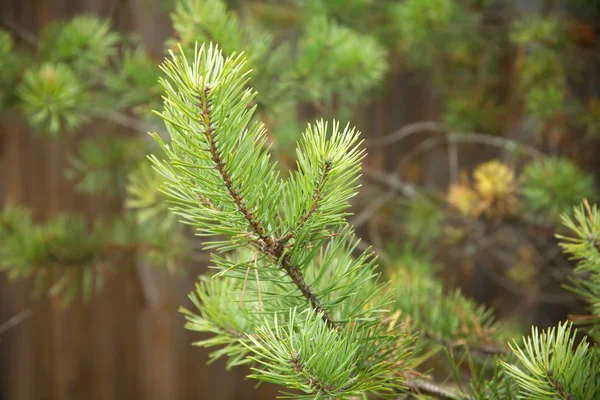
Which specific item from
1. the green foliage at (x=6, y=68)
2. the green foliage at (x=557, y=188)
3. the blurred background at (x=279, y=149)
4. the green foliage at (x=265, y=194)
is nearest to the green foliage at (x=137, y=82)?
the blurred background at (x=279, y=149)

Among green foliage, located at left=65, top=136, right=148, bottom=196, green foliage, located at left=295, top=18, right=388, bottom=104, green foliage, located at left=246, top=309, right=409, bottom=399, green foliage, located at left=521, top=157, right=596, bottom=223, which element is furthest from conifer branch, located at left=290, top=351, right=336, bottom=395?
green foliage, located at left=65, top=136, right=148, bottom=196

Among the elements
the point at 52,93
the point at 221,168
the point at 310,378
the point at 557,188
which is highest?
the point at 52,93

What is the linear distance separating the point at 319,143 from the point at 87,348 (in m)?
1.31

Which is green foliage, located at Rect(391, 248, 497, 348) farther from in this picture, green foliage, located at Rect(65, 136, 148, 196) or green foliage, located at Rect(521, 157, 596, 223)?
green foliage, located at Rect(65, 136, 148, 196)

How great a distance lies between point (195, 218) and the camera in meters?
0.28

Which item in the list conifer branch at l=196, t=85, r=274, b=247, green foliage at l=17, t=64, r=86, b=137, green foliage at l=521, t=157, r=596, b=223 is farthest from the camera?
green foliage at l=521, t=157, r=596, b=223

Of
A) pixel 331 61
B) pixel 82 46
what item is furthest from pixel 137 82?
pixel 331 61

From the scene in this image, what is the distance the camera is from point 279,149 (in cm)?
83

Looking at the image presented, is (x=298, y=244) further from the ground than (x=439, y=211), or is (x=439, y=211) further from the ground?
(x=439, y=211)

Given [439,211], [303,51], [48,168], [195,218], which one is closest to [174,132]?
[195,218]

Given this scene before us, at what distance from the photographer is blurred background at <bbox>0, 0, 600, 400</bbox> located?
657mm

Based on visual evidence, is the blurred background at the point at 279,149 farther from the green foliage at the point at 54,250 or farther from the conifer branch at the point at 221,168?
the conifer branch at the point at 221,168

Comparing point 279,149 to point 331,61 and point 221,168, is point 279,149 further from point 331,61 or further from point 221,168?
point 221,168

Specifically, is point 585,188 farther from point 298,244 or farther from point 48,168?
point 48,168
